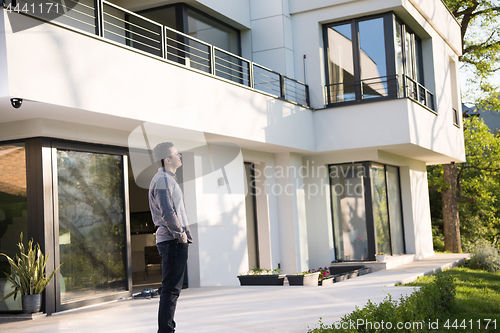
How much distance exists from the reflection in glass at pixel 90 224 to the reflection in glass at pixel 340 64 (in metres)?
6.26

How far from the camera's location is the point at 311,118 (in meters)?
12.7

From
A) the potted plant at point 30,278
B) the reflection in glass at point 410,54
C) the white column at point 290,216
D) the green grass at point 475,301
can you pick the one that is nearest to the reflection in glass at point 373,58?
the reflection in glass at point 410,54

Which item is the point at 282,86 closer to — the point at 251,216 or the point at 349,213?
the point at 251,216

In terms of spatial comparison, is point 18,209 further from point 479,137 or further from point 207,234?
point 479,137

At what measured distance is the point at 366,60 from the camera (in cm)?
1259

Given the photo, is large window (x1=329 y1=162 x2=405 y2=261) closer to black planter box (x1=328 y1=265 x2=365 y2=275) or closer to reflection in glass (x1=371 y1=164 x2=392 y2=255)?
reflection in glass (x1=371 y1=164 x2=392 y2=255)

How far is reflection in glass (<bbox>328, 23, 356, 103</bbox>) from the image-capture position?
12.7 metres

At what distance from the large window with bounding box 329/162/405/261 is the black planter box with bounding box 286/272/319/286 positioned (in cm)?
414

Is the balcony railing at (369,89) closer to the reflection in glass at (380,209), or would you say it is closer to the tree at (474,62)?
the reflection in glass at (380,209)

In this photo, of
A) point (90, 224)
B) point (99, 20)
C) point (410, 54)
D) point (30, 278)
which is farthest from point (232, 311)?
point (410, 54)

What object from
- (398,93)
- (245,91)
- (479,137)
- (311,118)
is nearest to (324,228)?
(311,118)

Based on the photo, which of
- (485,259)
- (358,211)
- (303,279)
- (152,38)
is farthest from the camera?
(485,259)

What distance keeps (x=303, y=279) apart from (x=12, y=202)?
5001 millimetres

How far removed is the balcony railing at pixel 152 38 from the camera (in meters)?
7.47
